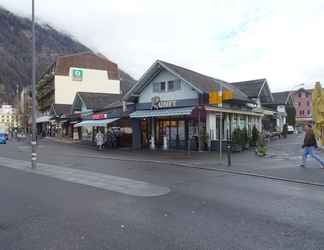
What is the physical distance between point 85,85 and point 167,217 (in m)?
58.2

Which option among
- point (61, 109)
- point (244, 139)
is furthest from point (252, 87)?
point (61, 109)

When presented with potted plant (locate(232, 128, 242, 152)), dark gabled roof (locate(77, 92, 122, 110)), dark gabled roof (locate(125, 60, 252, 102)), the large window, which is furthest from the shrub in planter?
dark gabled roof (locate(77, 92, 122, 110))

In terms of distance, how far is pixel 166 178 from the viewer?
36.1 feet

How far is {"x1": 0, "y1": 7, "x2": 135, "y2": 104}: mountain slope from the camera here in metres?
121

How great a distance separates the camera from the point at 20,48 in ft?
447

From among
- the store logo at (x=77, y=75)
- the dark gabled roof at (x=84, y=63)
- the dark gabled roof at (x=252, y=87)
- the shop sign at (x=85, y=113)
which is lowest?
the shop sign at (x=85, y=113)

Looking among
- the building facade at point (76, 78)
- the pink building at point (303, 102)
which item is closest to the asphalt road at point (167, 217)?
the building facade at point (76, 78)

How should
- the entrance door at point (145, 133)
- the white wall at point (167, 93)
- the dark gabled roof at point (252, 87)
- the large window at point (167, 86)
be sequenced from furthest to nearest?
the dark gabled roof at point (252, 87), the entrance door at point (145, 133), the large window at point (167, 86), the white wall at point (167, 93)

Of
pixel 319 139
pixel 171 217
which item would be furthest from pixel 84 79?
pixel 171 217

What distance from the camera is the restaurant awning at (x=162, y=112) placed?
861 inches

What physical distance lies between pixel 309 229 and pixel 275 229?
1.95ft

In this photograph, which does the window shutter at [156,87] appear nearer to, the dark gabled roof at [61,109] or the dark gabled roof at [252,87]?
the dark gabled roof at [252,87]

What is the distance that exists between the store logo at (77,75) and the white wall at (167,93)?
37.3m

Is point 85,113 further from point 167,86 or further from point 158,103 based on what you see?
point 167,86
